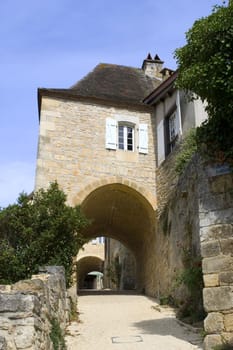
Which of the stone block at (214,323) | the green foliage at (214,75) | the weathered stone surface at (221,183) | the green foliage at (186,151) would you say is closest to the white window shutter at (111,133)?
the green foliage at (186,151)

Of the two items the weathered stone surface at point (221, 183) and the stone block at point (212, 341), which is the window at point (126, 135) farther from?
the stone block at point (212, 341)

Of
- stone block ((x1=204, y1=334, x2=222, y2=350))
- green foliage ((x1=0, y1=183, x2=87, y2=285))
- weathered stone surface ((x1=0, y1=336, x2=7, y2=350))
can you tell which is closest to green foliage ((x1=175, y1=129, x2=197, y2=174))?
green foliage ((x1=0, y1=183, x2=87, y2=285))

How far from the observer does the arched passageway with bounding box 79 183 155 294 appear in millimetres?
11969

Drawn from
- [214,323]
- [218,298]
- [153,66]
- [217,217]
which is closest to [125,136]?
[153,66]

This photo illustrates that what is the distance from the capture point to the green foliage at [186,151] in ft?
31.1

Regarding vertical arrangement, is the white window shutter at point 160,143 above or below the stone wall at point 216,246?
above

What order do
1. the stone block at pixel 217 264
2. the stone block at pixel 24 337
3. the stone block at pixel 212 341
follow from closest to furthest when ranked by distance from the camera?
the stone block at pixel 24 337
the stone block at pixel 212 341
the stone block at pixel 217 264

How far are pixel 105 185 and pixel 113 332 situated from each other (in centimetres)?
549

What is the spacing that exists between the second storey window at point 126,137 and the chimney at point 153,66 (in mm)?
3906

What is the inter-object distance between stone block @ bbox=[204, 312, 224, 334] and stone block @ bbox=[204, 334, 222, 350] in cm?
6

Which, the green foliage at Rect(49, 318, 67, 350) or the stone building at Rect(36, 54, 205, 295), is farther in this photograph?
the stone building at Rect(36, 54, 205, 295)

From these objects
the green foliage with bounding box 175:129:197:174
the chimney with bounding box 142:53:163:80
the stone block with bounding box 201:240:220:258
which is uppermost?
the chimney with bounding box 142:53:163:80

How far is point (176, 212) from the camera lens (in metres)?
9.80

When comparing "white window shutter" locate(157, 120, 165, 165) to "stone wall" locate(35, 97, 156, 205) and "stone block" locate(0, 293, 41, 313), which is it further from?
"stone block" locate(0, 293, 41, 313)
